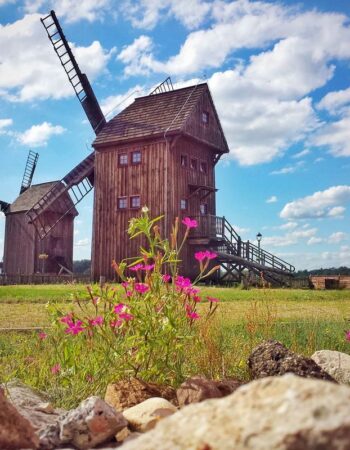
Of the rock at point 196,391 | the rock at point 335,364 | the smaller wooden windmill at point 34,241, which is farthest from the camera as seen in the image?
the smaller wooden windmill at point 34,241

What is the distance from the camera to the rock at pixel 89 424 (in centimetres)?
283

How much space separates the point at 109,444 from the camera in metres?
2.99

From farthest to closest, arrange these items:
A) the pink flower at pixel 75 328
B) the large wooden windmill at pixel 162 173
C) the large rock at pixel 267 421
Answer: the large wooden windmill at pixel 162 173
the pink flower at pixel 75 328
the large rock at pixel 267 421

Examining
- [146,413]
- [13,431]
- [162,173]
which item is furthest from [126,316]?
[162,173]

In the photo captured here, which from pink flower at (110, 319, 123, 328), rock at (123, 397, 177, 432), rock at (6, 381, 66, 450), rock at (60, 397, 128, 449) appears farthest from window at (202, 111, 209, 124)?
rock at (60, 397, 128, 449)

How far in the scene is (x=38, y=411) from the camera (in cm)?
349

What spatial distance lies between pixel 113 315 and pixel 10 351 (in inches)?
104

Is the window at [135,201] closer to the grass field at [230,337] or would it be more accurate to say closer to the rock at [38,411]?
the grass field at [230,337]

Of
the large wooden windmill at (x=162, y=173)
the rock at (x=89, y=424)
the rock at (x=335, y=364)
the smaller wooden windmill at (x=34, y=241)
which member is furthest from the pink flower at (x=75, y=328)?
the smaller wooden windmill at (x=34, y=241)

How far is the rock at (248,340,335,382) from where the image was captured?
432 centimetres

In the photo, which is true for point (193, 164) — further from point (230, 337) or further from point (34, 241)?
point (230, 337)

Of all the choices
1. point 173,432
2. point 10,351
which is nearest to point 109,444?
point 173,432

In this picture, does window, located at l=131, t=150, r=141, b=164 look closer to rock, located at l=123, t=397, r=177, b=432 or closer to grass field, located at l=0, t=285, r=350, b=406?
grass field, located at l=0, t=285, r=350, b=406

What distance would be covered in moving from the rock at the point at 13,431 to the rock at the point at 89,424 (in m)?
0.18
